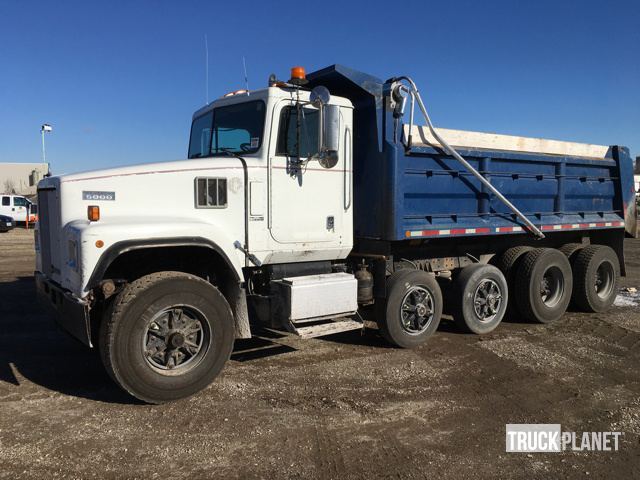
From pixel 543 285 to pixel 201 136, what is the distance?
5.47 metres

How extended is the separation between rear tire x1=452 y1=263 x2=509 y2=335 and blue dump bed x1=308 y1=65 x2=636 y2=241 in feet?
1.84

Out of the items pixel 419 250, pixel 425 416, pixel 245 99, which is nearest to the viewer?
pixel 425 416

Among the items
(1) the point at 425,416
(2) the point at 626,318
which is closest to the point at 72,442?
(1) the point at 425,416

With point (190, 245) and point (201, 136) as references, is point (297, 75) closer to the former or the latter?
point (201, 136)

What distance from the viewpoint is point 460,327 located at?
6.93 m

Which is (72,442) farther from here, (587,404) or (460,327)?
(460,327)

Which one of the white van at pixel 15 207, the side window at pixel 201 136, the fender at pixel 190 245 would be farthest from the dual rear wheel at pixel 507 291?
the white van at pixel 15 207

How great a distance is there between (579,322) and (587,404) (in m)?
3.55

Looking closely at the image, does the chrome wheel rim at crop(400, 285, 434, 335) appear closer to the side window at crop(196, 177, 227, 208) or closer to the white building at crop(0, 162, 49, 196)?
the side window at crop(196, 177, 227, 208)

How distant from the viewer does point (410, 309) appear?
626 cm

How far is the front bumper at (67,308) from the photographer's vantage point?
427cm

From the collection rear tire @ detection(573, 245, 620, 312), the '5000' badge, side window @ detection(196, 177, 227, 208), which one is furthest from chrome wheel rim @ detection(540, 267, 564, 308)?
the '5000' badge

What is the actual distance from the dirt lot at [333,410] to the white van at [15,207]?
21179 millimetres

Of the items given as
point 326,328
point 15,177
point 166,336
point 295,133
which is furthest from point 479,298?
point 15,177
